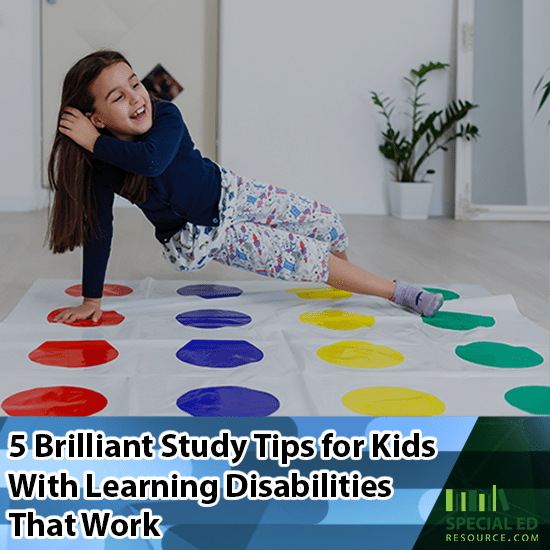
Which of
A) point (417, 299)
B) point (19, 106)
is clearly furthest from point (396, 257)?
point (19, 106)

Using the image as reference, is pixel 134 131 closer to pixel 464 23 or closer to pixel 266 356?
pixel 266 356

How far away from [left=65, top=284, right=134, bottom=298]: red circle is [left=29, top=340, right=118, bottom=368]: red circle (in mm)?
405

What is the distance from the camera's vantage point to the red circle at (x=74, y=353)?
4.11 ft

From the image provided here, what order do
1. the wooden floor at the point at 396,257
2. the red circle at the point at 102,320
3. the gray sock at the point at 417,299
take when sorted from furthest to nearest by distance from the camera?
the wooden floor at the point at 396,257
the gray sock at the point at 417,299
the red circle at the point at 102,320

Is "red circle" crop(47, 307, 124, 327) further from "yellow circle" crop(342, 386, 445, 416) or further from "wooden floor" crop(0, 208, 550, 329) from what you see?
"yellow circle" crop(342, 386, 445, 416)

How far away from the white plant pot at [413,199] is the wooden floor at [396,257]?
205 millimetres

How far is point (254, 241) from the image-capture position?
1.60 m

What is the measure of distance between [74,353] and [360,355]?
1.94 feet

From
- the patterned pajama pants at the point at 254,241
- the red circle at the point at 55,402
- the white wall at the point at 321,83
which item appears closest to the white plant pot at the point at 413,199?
the white wall at the point at 321,83

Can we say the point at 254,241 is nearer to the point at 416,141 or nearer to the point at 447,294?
the point at 447,294

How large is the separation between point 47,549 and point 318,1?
3328 millimetres

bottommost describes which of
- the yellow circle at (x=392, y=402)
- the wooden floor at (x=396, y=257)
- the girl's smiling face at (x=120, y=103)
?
the yellow circle at (x=392, y=402)

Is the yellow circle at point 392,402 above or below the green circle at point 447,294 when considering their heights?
below

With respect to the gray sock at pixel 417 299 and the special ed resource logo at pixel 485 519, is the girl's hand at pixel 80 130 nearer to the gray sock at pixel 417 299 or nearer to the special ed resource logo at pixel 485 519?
the gray sock at pixel 417 299
